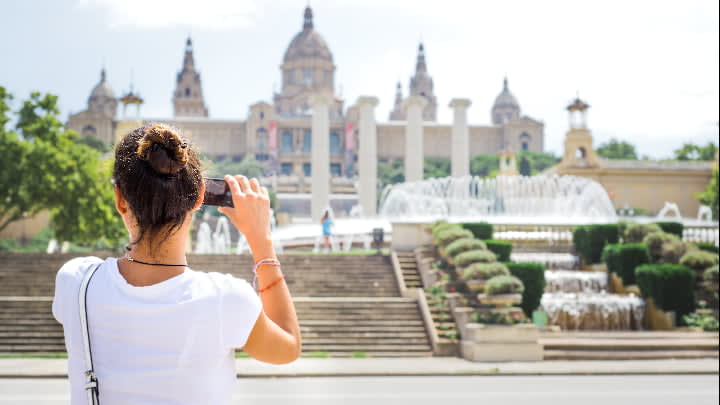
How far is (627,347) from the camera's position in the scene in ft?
54.6

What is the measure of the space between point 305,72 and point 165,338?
387 ft

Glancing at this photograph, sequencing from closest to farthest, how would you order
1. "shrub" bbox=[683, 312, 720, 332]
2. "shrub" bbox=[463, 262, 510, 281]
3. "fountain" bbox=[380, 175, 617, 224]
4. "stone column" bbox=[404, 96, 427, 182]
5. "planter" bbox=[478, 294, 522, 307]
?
1. "planter" bbox=[478, 294, 522, 307]
2. "shrub" bbox=[463, 262, 510, 281]
3. "shrub" bbox=[683, 312, 720, 332]
4. "fountain" bbox=[380, 175, 617, 224]
5. "stone column" bbox=[404, 96, 427, 182]

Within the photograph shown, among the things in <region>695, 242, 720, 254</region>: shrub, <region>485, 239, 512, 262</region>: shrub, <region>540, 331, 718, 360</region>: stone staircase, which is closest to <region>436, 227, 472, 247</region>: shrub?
<region>485, 239, 512, 262</region>: shrub

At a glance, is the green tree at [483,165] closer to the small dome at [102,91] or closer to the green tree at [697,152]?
the green tree at [697,152]

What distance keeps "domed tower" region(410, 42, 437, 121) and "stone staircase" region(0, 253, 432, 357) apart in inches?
4296

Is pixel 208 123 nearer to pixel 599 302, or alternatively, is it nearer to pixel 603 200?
pixel 603 200

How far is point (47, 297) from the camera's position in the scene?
65.0 feet

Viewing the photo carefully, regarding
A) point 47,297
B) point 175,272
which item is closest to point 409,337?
point 47,297

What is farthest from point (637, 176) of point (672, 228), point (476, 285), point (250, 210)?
point (250, 210)

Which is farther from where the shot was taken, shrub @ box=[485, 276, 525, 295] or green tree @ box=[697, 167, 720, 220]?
green tree @ box=[697, 167, 720, 220]

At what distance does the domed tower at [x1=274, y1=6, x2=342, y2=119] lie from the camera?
117m

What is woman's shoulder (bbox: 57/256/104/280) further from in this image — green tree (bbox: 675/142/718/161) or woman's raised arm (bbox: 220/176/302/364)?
green tree (bbox: 675/142/718/161)

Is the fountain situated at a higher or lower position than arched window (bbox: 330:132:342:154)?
lower

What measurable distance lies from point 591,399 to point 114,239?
79.5 ft
